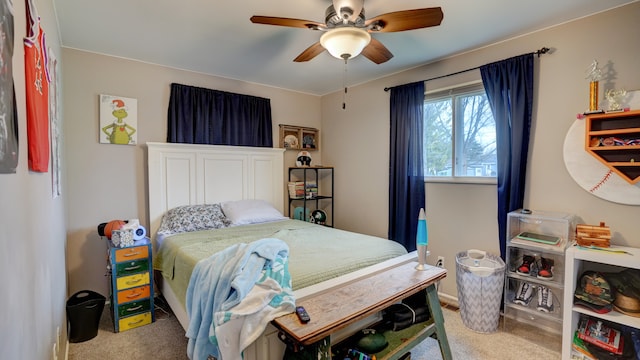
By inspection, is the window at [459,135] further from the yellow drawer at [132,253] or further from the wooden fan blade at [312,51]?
the yellow drawer at [132,253]

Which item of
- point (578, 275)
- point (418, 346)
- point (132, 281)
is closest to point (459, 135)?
point (578, 275)

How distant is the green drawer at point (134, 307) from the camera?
2.50 m

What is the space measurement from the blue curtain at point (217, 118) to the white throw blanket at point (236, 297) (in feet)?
6.32

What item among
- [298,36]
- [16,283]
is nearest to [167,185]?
[298,36]

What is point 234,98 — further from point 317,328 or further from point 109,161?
point 317,328

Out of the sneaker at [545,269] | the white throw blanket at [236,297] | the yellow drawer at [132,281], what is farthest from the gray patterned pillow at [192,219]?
the sneaker at [545,269]

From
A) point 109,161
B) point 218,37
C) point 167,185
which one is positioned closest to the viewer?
point 218,37

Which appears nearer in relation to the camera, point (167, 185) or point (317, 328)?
point (317, 328)

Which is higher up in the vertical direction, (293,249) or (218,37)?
(218,37)

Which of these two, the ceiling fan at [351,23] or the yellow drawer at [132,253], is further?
the yellow drawer at [132,253]

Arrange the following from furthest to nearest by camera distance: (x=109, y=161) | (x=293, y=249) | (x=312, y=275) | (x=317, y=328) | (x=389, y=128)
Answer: (x=389, y=128), (x=109, y=161), (x=293, y=249), (x=312, y=275), (x=317, y=328)

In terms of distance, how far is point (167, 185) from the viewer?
318 cm

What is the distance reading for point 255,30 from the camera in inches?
94.1

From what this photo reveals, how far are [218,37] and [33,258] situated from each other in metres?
2.11
